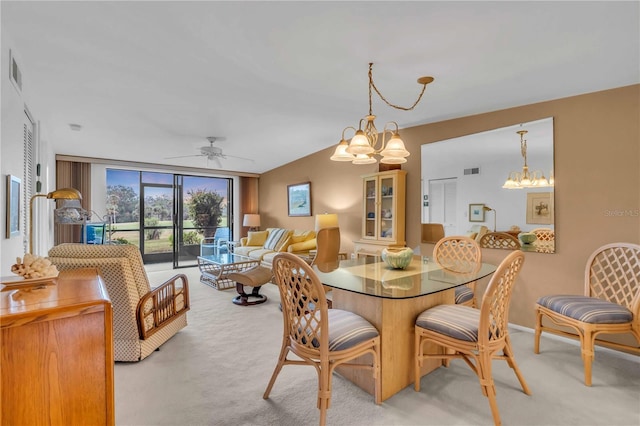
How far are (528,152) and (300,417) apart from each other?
10.4 feet

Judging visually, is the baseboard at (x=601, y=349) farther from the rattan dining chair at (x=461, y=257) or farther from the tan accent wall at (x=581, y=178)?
the rattan dining chair at (x=461, y=257)

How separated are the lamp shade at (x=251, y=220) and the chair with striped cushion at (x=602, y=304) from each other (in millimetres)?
5563

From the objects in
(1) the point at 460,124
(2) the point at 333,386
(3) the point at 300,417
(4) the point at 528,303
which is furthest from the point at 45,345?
(1) the point at 460,124

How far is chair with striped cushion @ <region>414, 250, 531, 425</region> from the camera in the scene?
1.79 metres

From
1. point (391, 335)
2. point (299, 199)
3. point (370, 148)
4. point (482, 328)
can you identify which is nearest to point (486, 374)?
point (482, 328)

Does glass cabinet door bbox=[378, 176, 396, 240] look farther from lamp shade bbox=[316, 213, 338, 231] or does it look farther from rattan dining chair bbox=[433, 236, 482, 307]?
rattan dining chair bbox=[433, 236, 482, 307]

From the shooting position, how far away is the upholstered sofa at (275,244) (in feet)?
18.2

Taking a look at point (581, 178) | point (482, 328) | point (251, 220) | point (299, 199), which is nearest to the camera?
point (482, 328)

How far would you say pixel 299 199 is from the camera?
6301 mm

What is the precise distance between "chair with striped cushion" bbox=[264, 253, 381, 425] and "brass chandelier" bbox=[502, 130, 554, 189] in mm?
2352

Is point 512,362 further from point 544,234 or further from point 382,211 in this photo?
point 382,211

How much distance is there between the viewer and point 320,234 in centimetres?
381

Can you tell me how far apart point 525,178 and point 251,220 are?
210 inches

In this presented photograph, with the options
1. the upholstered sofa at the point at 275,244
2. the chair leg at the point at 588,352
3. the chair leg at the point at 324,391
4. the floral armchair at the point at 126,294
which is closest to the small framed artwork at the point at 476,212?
the chair leg at the point at 588,352
